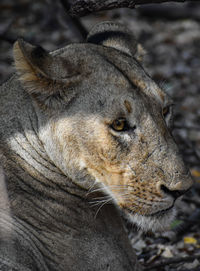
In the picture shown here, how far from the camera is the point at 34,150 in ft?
15.3

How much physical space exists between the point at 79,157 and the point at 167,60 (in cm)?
779

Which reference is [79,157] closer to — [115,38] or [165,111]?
[165,111]

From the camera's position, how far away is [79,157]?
450cm

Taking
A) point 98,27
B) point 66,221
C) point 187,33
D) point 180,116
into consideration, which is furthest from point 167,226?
point 187,33

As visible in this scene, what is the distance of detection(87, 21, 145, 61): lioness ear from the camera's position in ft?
17.8

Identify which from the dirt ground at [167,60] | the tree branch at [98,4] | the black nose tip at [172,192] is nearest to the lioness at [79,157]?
the black nose tip at [172,192]

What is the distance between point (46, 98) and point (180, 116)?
5553mm

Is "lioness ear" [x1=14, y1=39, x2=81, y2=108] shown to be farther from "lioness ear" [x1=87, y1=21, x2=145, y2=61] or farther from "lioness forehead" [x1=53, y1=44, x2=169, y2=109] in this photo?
"lioness ear" [x1=87, y1=21, x2=145, y2=61]

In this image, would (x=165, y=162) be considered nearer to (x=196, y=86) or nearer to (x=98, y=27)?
(x=98, y=27)

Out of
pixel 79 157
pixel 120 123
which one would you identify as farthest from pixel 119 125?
pixel 79 157

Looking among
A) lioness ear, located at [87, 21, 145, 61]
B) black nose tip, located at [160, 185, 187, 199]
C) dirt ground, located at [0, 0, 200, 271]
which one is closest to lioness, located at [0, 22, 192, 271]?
black nose tip, located at [160, 185, 187, 199]

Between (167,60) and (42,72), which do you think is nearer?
(42,72)

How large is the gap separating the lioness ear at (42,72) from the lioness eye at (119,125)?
0.55 metres

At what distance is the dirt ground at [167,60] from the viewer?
640 centimetres
